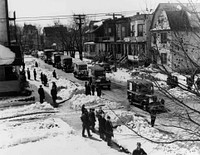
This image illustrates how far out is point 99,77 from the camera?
3350 cm

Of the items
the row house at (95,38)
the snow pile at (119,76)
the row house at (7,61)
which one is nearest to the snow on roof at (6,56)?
the row house at (7,61)

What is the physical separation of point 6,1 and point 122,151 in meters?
21.4

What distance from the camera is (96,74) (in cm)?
3400

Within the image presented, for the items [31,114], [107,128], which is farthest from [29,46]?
[107,128]

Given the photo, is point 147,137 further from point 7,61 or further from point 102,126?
point 7,61

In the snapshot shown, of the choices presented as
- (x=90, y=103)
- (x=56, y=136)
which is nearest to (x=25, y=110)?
(x=90, y=103)

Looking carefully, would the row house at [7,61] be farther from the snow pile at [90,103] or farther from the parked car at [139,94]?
the parked car at [139,94]

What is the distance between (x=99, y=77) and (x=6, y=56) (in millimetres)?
9904

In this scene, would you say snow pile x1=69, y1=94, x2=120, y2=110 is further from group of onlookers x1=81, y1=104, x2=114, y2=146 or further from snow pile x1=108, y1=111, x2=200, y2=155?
group of onlookers x1=81, y1=104, x2=114, y2=146

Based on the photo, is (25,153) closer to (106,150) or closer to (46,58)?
(106,150)

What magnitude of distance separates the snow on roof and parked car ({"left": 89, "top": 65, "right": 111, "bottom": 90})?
9.07 m

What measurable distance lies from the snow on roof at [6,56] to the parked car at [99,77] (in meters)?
9.07

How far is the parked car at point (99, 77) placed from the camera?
107 ft

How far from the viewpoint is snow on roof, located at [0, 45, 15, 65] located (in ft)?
91.5
